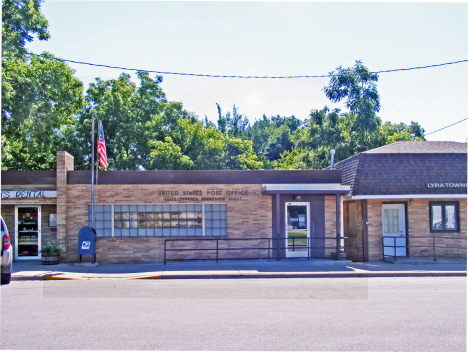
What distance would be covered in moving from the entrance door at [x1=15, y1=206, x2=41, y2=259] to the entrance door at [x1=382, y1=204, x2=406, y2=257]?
12983 mm

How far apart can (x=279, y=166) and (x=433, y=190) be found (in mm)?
33570

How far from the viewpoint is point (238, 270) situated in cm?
1452

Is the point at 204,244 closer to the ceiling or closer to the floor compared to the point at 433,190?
closer to the floor

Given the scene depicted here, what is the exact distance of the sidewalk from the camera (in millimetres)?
13703

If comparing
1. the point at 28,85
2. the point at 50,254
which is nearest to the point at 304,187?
the point at 50,254

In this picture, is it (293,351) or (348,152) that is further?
(348,152)

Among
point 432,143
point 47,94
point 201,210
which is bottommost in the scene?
point 201,210

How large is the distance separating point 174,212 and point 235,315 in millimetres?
8916

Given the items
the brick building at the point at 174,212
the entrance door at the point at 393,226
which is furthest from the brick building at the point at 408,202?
the brick building at the point at 174,212

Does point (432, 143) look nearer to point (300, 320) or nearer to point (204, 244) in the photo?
point (204, 244)

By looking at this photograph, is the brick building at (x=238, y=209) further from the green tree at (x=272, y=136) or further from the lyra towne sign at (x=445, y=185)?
the green tree at (x=272, y=136)

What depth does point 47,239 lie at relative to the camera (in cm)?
1692

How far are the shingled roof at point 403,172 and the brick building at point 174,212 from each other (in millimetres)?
1249

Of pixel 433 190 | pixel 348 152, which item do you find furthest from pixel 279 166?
Result: pixel 433 190
